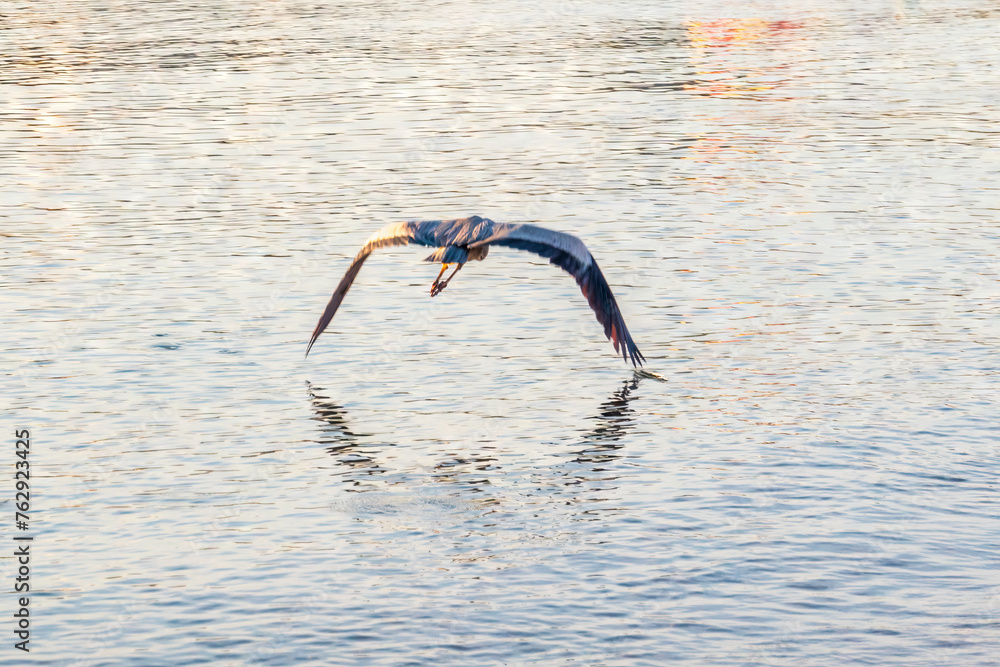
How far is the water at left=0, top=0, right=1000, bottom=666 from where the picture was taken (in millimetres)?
13055

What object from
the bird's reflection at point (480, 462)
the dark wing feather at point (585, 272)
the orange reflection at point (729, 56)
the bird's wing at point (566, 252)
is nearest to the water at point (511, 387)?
the bird's reflection at point (480, 462)

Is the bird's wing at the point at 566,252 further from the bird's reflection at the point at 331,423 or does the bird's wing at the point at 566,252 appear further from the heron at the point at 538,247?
the bird's reflection at the point at 331,423

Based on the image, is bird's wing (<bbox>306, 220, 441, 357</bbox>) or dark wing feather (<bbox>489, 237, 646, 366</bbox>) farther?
bird's wing (<bbox>306, 220, 441, 357</bbox>)

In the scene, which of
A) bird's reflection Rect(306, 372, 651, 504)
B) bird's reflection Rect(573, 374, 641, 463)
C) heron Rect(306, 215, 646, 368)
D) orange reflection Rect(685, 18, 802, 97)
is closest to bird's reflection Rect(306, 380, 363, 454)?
bird's reflection Rect(306, 372, 651, 504)

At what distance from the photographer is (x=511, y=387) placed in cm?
1877

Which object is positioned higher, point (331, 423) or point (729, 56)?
point (331, 423)

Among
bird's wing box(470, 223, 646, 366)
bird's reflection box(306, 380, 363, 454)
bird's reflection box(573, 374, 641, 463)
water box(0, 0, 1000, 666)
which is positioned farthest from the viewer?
bird's reflection box(306, 380, 363, 454)

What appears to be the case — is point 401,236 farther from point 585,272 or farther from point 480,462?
point 480,462

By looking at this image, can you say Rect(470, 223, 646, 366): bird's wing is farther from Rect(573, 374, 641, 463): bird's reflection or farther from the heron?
Rect(573, 374, 641, 463): bird's reflection

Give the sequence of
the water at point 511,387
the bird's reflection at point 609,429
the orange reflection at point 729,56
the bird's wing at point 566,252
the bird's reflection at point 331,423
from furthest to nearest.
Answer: the orange reflection at point 729,56 → the bird's reflection at point 331,423 → the bird's reflection at point 609,429 → the bird's wing at point 566,252 → the water at point 511,387

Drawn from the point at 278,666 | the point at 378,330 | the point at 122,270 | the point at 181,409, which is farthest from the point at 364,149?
the point at 278,666

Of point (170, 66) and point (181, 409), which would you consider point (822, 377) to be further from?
point (170, 66)

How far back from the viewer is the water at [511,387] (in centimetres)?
1305

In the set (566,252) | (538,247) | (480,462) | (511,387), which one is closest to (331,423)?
(480,462)
